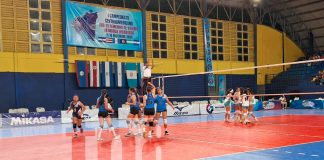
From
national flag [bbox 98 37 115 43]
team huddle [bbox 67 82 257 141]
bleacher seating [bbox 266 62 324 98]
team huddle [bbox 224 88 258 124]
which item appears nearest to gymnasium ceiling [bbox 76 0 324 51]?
bleacher seating [bbox 266 62 324 98]

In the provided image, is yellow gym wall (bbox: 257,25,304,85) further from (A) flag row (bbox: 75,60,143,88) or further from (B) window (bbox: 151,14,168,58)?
(A) flag row (bbox: 75,60,143,88)

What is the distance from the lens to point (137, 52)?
2984 cm

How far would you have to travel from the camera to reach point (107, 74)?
27.8m

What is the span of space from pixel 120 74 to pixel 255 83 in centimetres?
1567

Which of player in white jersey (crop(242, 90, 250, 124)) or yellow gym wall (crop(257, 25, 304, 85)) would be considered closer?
player in white jersey (crop(242, 90, 250, 124))

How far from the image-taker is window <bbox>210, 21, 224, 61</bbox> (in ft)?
114

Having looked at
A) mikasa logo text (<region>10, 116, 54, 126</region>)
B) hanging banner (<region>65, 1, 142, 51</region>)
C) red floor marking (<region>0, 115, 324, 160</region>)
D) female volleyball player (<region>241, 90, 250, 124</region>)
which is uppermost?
hanging banner (<region>65, 1, 142, 51</region>)

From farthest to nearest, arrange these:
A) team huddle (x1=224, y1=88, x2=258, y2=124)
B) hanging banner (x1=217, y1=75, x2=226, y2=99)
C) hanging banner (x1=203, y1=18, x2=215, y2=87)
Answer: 1. hanging banner (x1=217, y1=75, x2=226, y2=99)
2. hanging banner (x1=203, y1=18, x2=215, y2=87)
3. team huddle (x1=224, y1=88, x2=258, y2=124)

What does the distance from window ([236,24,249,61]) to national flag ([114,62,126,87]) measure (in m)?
13.7

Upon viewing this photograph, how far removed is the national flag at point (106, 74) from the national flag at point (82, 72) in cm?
124

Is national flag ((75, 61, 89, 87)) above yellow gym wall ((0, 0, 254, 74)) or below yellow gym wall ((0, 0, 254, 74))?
below

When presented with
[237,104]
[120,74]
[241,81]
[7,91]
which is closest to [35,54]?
[7,91]

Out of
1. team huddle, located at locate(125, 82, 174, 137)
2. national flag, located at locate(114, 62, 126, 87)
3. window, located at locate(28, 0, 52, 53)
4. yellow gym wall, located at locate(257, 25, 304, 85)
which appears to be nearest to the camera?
team huddle, located at locate(125, 82, 174, 137)

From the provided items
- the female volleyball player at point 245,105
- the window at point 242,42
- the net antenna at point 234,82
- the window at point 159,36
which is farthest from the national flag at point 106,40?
the window at point 242,42
